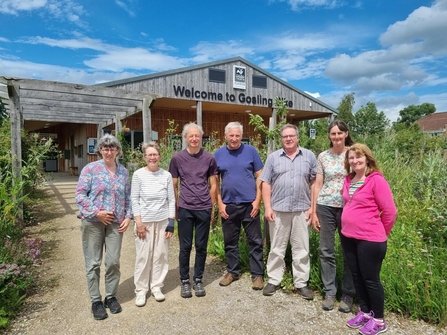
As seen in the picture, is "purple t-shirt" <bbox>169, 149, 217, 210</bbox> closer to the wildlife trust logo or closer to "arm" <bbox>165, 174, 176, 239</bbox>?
"arm" <bbox>165, 174, 176, 239</bbox>

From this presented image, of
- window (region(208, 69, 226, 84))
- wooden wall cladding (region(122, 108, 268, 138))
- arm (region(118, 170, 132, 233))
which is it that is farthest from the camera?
wooden wall cladding (region(122, 108, 268, 138))

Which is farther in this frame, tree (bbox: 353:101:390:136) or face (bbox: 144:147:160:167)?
tree (bbox: 353:101:390:136)

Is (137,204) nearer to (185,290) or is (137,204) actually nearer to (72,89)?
(185,290)

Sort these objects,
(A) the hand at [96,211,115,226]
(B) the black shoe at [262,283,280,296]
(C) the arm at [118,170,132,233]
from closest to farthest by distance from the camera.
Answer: (A) the hand at [96,211,115,226] → (C) the arm at [118,170,132,233] → (B) the black shoe at [262,283,280,296]

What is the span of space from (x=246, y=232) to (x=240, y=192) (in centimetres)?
50

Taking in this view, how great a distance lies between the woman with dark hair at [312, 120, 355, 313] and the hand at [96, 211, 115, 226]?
1.98 metres

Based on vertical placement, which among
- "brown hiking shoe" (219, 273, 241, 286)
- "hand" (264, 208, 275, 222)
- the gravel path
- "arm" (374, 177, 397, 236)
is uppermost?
"arm" (374, 177, 397, 236)

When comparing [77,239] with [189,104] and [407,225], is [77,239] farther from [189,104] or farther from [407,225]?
[189,104]

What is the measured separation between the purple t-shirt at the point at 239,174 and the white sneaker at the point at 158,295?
1.16 m

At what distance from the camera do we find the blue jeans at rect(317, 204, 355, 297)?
311cm

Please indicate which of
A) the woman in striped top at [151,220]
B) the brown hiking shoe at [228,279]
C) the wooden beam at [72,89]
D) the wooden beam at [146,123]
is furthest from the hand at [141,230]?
the wooden beam at [72,89]

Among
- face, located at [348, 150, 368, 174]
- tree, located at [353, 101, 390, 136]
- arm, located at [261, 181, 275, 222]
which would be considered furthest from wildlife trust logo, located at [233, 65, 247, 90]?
tree, located at [353, 101, 390, 136]

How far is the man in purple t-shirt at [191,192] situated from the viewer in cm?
340

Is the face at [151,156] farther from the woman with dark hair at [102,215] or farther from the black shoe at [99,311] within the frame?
the black shoe at [99,311]
